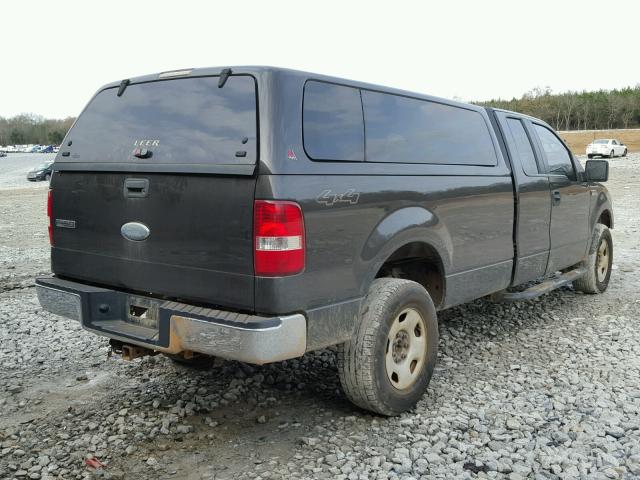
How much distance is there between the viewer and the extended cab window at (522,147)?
534cm

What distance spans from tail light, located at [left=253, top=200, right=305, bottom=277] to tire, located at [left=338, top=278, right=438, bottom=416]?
731mm

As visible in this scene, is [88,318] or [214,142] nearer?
[214,142]

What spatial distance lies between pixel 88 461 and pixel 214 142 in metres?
1.83

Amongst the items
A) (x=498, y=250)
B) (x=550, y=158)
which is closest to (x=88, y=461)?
(x=498, y=250)

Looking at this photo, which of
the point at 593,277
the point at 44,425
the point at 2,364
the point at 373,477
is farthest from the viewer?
the point at 593,277

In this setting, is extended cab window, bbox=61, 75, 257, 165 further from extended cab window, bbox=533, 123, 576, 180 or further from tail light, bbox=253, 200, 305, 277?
extended cab window, bbox=533, 123, 576, 180

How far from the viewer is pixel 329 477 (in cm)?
312

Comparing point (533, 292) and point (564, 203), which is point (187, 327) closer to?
point (533, 292)

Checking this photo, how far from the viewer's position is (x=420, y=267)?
175 inches

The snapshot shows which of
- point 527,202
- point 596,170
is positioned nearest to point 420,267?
point 527,202

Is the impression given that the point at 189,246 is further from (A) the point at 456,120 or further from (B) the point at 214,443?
(A) the point at 456,120

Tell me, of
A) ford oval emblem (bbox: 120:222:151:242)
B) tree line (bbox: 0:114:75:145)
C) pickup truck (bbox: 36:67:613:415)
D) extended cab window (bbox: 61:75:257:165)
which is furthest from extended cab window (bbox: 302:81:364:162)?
tree line (bbox: 0:114:75:145)

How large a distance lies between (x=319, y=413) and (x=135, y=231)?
5.29 ft

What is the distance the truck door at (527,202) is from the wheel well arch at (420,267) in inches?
44.0
